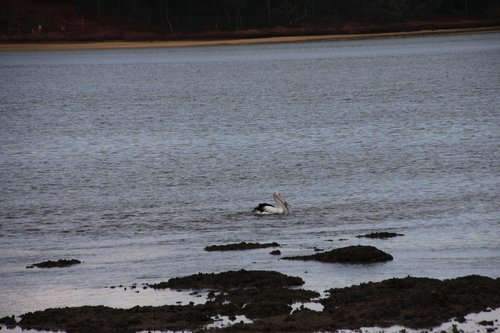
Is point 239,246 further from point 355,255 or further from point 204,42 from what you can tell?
point 204,42

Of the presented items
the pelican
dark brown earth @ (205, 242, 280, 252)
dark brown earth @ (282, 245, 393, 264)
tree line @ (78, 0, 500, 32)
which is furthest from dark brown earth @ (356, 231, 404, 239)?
tree line @ (78, 0, 500, 32)

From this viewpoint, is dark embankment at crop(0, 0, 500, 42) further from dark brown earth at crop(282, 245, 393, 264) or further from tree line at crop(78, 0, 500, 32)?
dark brown earth at crop(282, 245, 393, 264)

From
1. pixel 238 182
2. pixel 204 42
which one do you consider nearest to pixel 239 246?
pixel 238 182

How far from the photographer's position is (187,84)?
90.8 meters

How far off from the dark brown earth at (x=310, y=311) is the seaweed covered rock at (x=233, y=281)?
37 centimetres

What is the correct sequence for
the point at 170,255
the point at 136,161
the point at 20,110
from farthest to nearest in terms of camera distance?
the point at 20,110
the point at 136,161
the point at 170,255

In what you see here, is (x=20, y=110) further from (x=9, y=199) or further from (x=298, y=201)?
(x=298, y=201)

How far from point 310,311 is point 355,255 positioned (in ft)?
12.2

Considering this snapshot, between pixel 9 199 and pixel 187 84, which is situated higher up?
pixel 9 199

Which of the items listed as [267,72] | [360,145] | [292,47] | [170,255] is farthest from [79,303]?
[292,47]

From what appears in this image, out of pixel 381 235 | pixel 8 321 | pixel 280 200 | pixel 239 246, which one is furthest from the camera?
pixel 280 200

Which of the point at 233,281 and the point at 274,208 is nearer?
the point at 233,281

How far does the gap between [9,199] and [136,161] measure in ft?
29.6

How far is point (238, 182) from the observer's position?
3178 centimetres
